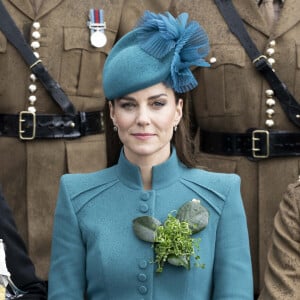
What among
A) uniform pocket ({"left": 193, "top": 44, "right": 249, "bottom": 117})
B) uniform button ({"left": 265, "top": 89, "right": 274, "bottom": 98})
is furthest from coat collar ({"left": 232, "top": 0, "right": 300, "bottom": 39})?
uniform button ({"left": 265, "top": 89, "right": 274, "bottom": 98})

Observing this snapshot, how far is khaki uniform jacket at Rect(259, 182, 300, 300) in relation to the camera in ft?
12.4

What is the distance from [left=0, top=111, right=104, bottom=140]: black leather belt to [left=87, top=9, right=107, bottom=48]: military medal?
12.5 inches

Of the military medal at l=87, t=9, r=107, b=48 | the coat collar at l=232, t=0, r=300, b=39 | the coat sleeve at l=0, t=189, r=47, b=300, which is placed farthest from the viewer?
the military medal at l=87, t=9, r=107, b=48

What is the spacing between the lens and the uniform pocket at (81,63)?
482cm

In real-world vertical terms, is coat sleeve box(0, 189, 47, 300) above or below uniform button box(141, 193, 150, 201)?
below

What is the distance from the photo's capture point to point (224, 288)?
11.3 feet

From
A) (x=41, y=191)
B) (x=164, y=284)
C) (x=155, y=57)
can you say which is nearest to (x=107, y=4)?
(x=41, y=191)

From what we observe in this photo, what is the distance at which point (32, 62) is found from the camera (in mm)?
4742

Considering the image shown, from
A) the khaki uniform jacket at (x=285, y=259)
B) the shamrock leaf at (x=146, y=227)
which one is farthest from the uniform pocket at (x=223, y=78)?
the shamrock leaf at (x=146, y=227)

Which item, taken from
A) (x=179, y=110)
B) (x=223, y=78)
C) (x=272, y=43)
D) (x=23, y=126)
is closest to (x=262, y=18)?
(x=272, y=43)

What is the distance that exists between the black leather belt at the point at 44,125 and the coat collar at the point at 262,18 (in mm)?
817

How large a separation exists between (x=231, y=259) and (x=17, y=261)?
2.42 ft

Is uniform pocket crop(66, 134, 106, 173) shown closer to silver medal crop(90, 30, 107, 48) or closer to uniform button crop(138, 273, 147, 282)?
silver medal crop(90, 30, 107, 48)

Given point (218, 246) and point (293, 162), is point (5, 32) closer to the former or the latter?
point (293, 162)
